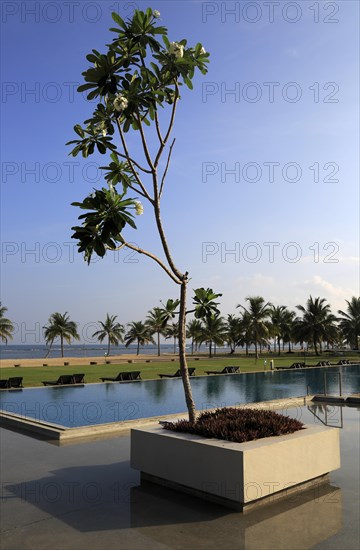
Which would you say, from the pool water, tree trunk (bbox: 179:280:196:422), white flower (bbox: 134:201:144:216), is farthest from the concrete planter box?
the pool water

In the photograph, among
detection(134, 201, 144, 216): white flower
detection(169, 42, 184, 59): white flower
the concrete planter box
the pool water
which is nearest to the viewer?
the concrete planter box

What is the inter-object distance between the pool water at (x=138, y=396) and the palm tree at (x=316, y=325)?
3813 cm

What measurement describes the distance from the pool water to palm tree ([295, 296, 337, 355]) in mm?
38129

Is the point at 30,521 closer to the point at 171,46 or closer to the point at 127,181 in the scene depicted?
the point at 127,181

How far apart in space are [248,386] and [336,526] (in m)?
21.8

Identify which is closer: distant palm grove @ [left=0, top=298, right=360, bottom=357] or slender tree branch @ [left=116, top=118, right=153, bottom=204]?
slender tree branch @ [left=116, top=118, right=153, bottom=204]

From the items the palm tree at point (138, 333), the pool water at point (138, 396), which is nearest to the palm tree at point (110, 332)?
the palm tree at point (138, 333)

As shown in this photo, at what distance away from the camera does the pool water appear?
54.0 ft

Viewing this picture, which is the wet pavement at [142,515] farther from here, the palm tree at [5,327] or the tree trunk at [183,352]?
the palm tree at [5,327]

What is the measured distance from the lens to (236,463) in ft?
21.4

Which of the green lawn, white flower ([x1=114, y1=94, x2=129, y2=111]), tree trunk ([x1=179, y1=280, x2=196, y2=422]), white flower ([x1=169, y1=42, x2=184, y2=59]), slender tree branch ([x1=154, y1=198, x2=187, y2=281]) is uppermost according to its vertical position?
white flower ([x1=169, y1=42, x2=184, y2=59])

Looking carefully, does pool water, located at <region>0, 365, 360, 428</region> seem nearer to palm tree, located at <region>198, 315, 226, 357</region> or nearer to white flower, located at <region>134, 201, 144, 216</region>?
white flower, located at <region>134, 201, 144, 216</region>

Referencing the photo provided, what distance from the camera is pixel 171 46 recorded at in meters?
7.26

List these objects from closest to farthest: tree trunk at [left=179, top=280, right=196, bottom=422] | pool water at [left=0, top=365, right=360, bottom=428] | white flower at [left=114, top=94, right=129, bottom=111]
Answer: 1. white flower at [left=114, top=94, right=129, bottom=111]
2. tree trunk at [left=179, top=280, right=196, bottom=422]
3. pool water at [left=0, top=365, right=360, bottom=428]
